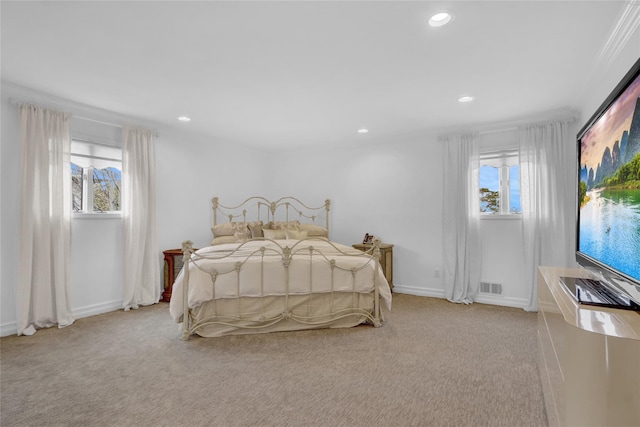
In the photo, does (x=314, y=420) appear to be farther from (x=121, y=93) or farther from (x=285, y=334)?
(x=121, y=93)

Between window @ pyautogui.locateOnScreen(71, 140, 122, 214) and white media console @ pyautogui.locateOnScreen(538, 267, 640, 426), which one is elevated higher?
window @ pyautogui.locateOnScreen(71, 140, 122, 214)

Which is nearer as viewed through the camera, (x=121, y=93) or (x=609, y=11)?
(x=609, y=11)

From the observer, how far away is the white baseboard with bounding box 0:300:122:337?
3.30m

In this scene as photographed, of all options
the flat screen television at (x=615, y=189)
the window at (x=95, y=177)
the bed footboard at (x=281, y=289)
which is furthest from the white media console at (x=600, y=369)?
the window at (x=95, y=177)

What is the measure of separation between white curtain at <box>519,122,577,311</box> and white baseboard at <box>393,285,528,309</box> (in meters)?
0.21

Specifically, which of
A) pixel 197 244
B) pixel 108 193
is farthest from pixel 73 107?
pixel 197 244

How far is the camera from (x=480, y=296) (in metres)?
4.57

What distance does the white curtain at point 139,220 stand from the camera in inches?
166

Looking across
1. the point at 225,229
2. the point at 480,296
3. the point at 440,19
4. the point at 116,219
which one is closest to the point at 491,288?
the point at 480,296

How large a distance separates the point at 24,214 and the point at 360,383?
3611mm

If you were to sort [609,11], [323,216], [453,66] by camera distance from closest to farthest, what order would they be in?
[609,11] < [453,66] < [323,216]

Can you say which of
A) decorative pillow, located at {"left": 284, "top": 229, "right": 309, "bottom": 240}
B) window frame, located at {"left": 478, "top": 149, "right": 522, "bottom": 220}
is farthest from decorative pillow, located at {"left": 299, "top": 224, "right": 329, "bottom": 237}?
window frame, located at {"left": 478, "top": 149, "right": 522, "bottom": 220}

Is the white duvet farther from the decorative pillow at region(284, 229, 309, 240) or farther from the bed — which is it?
the decorative pillow at region(284, 229, 309, 240)

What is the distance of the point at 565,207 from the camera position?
393 cm
